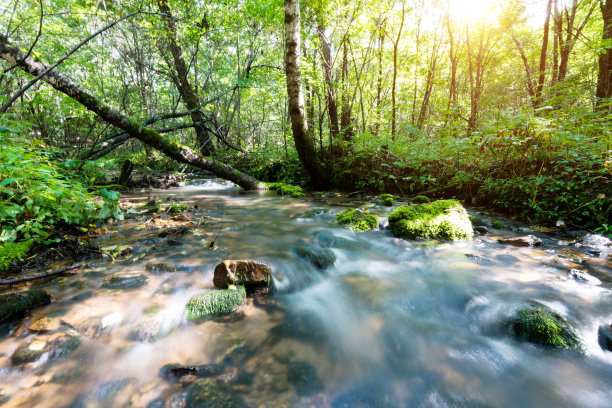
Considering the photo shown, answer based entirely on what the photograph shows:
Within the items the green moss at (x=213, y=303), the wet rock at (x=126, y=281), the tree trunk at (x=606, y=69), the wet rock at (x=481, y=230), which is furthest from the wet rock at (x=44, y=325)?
the tree trunk at (x=606, y=69)

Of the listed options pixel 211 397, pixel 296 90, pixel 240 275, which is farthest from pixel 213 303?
pixel 296 90

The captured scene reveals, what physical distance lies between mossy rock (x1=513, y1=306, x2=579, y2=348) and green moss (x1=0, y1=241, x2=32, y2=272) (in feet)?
16.5

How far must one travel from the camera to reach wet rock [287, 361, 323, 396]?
5.87 ft

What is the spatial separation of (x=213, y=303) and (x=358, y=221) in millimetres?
3250

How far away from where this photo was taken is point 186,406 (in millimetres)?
1616

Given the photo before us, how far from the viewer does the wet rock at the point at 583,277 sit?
2926 millimetres

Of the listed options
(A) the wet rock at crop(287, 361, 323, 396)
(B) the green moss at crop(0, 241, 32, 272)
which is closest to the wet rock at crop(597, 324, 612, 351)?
(A) the wet rock at crop(287, 361, 323, 396)

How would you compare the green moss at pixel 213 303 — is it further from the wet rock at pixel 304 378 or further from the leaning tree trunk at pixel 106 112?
the leaning tree trunk at pixel 106 112

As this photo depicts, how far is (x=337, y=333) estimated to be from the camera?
8.12ft

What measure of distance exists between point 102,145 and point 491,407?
36.5 ft

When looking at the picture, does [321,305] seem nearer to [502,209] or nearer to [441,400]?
[441,400]

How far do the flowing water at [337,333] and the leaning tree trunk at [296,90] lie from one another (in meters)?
5.27

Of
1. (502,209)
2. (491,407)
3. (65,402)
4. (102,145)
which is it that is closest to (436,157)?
(502,209)

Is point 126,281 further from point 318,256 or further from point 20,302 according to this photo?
point 318,256
